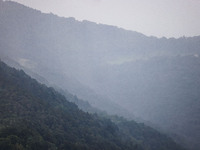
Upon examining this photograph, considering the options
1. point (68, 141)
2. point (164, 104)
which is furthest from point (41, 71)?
point (68, 141)

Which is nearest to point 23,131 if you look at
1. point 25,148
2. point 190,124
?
point 25,148

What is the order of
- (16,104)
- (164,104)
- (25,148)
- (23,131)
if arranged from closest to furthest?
(25,148)
(23,131)
(16,104)
(164,104)

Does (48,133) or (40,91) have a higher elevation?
(40,91)

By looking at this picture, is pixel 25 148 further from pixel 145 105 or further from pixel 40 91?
pixel 145 105

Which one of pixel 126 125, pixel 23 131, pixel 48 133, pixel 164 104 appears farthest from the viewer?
pixel 164 104

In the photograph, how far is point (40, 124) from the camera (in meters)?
44.8

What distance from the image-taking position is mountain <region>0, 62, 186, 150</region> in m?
34.4

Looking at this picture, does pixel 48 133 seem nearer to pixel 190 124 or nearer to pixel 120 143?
pixel 120 143

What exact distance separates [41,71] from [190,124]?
112594mm

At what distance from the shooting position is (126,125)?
90.6 m

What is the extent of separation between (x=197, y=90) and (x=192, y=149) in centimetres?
9987

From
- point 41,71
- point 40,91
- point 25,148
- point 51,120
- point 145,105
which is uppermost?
point 145,105

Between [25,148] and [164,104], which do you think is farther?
[164,104]

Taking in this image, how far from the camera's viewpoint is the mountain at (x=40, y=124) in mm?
34438
